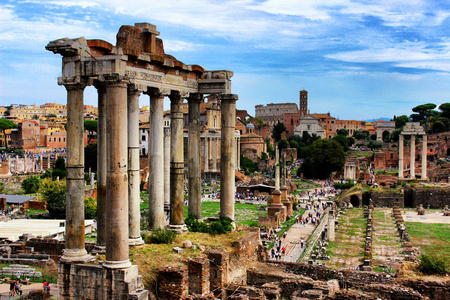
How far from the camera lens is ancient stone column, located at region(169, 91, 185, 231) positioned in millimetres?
16406

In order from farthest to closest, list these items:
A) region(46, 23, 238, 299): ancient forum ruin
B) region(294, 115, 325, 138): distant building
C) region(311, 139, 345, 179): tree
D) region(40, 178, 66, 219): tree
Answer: region(294, 115, 325, 138): distant building, region(311, 139, 345, 179): tree, region(40, 178, 66, 219): tree, region(46, 23, 238, 299): ancient forum ruin

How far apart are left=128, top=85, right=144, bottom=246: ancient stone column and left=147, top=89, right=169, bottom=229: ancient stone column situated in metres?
1.30

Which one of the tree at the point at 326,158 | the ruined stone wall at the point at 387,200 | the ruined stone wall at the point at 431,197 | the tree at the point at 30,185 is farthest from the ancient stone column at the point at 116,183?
the tree at the point at 326,158

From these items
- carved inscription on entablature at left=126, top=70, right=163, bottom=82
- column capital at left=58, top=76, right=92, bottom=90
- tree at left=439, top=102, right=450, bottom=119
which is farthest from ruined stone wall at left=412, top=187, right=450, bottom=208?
tree at left=439, top=102, right=450, bottom=119

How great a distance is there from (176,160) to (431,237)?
25.4 metres

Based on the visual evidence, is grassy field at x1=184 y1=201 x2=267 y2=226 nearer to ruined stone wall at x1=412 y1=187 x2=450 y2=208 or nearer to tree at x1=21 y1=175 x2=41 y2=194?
ruined stone wall at x1=412 y1=187 x2=450 y2=208

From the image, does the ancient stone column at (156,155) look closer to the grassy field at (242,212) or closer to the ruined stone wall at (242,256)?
the ruined stone wall at (242,256)

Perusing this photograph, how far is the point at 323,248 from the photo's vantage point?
30.1 m

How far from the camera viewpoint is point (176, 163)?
16469mm

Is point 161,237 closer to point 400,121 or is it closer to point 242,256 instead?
point 242,256

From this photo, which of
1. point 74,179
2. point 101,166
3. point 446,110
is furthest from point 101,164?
point 446,110

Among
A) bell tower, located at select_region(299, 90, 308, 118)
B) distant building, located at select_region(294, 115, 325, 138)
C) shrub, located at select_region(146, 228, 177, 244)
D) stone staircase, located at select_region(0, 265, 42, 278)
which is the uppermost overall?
bell tower, located at select_region(299, 90, 308, 118)

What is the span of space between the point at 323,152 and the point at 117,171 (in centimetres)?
7538

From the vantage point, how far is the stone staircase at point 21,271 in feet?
71.9
